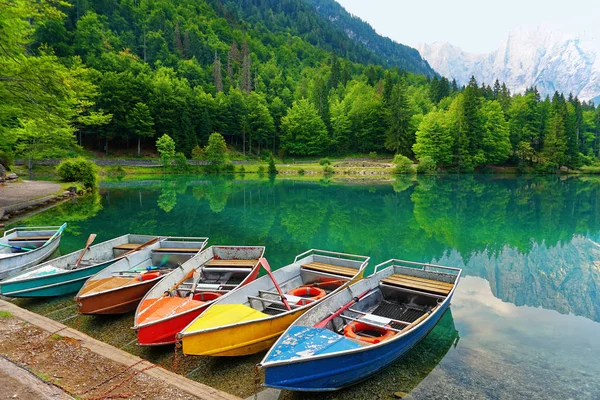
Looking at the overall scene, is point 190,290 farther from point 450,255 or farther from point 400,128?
point 400,128

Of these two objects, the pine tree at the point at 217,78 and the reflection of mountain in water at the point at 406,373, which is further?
the pine tree at the point at 217,78

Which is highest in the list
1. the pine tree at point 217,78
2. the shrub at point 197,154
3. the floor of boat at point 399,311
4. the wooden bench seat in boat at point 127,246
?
the pine tree at point 217,78

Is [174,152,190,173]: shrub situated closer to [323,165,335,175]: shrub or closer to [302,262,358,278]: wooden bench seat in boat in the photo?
[323,165,335,175]: shrub

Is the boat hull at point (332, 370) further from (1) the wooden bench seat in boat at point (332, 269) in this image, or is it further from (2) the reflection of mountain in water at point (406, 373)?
(1) the wooden bench seat in boat at point (332, 269)

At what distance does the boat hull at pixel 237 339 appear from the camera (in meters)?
5.82

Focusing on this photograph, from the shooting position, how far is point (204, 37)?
131875 mm

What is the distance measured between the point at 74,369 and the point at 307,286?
18.4 feet

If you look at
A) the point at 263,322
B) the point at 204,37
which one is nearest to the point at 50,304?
the point at 263,322

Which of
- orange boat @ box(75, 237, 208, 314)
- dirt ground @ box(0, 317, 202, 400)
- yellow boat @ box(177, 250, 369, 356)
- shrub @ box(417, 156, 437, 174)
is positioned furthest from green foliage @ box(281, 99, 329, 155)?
dirt ground @ box(0, 317, 202, 400)

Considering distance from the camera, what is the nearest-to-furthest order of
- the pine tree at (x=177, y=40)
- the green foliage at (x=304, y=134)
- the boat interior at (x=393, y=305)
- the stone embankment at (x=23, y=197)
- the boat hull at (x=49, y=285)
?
1. the boat interior at (x=393, y=305)
2. the boat hull at (x=49, y=285)
3. the stone embankment at (x=23, y=197)
4. the green foliage at (x=304, y=134)
5. the pine tree at (x=177, y=40)

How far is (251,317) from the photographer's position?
21.5ft

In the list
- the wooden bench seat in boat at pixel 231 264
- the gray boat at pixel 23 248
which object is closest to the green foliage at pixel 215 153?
the gray boat at pixel 23 248

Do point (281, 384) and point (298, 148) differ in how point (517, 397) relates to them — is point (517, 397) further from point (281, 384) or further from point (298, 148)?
point (298, 148)

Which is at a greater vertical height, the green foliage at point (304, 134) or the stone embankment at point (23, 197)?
the green foliage at point (304, 134)
